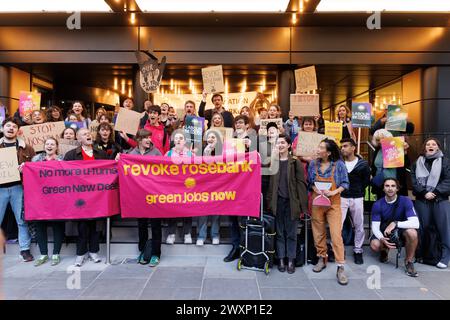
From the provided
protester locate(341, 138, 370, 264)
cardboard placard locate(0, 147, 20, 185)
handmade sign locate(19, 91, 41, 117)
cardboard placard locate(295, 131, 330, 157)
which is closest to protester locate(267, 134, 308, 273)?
cardboard placard locate(295, 131, 330, 157)

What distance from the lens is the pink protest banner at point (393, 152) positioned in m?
5.84

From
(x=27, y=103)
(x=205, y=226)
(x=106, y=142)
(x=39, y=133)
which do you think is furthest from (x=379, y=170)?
(x=27, y=103)

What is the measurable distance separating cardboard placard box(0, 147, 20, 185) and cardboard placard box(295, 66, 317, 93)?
562 cm

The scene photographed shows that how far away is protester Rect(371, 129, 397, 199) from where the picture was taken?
6.03 meters

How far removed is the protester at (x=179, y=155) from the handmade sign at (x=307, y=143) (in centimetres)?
189

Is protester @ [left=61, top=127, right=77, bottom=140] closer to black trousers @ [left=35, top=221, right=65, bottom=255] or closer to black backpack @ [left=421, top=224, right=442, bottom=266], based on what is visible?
black trousers @ [left=35, top=221, right=65, bottom=255]

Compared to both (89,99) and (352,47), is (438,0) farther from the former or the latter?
(89,99)

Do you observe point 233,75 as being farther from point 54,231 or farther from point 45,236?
point 45,236

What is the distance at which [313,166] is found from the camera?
210 inches

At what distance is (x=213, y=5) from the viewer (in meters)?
8.28

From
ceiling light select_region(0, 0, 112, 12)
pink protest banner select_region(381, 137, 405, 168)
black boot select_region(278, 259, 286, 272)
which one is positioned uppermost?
ceiling light select_region(0, 0, 112, 12)

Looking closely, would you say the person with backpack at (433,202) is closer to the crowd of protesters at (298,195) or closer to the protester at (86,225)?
the crowd of protesters at (298,195)

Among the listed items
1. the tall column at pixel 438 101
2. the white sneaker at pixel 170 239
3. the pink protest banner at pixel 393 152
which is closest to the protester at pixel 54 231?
the white sneaker at pixel 170 239

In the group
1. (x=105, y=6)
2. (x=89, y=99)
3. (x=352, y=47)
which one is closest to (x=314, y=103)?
(x=352, y=47)
